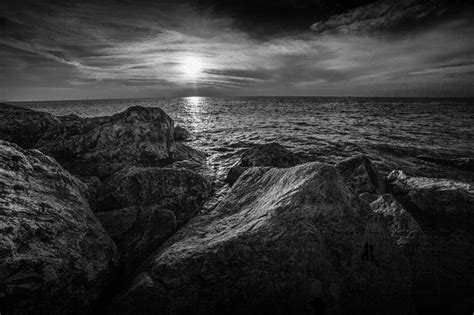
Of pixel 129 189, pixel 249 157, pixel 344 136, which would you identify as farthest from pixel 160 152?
pixel 344 136

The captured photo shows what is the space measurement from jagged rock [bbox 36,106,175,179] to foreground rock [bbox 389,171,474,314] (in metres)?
9.17

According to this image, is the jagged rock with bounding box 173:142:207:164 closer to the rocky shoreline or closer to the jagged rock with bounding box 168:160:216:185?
the jagged rock with bounding box 168:160:216:185

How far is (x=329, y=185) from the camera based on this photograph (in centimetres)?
417

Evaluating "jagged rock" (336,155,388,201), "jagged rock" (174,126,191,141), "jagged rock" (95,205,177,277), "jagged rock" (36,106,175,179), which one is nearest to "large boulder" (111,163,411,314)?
"jagged rock" (95,205,177,277)

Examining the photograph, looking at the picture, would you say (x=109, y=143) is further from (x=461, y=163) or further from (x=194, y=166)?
(x=461, y=163)

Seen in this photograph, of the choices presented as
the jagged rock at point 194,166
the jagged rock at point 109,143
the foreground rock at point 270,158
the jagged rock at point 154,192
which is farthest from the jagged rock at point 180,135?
the jagged rock at point 154,192

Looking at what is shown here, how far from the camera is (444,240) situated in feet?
16.8

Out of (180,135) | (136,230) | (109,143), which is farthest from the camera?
(180,135)

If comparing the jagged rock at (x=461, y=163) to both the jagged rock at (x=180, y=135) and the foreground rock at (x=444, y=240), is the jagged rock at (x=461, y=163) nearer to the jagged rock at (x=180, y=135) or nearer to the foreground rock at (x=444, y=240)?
the foreground rock at (x=444, y=240)

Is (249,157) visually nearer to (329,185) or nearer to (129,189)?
(129,189)

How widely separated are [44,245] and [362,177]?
27.4 ft

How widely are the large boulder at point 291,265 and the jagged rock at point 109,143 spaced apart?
20.4ft

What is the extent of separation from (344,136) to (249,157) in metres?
13.0

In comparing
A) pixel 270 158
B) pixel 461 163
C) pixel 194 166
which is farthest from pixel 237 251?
pixel 461 163
